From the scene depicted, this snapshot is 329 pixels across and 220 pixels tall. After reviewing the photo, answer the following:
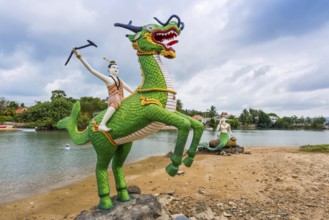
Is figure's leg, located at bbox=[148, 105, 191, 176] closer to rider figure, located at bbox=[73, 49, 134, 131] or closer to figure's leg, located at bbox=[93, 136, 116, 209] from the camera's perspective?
rider figure, located at bbox=[73, 49, 134, 131]

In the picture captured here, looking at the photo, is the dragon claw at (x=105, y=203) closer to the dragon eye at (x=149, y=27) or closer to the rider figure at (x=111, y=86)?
the rider figure at (x=111, y=86)

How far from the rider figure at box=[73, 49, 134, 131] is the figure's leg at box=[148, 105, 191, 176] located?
0.66m

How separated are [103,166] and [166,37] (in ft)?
7.09

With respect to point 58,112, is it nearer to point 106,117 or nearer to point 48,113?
point 48,113

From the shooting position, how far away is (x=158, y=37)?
380cm

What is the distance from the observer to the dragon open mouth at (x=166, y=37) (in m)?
3.69

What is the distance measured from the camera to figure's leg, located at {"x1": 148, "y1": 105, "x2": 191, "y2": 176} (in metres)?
3.35

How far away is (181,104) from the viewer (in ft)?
162

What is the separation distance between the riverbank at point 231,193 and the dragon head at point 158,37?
2.92 meters

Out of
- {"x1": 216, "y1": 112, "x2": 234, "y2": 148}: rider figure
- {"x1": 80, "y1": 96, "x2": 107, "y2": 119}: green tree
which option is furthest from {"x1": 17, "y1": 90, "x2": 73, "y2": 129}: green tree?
{"x1": 216, "y1": 112, "x2": 234, "y2": 148}: rider figure

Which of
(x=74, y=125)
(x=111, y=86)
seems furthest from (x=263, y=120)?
(x=111, y=86)

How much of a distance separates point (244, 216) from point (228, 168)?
420cm

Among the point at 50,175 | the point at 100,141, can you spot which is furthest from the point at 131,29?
the point at 50,175

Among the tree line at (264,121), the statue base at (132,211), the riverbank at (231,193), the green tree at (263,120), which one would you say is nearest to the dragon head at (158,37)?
the statue base at (132,211)
